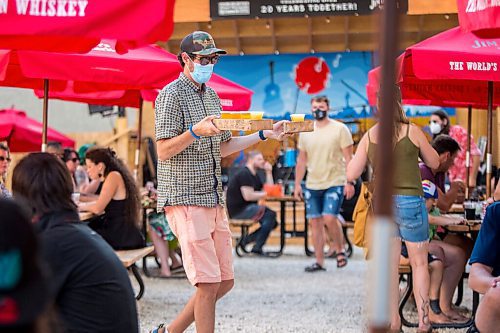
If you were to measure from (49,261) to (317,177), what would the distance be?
26.6ft

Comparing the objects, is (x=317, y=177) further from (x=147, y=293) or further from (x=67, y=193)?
(x=67, y=193)

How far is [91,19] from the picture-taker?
3.98 meters

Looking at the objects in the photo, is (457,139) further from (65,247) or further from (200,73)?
(65,247)

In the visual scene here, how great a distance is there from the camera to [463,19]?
4.96 meters

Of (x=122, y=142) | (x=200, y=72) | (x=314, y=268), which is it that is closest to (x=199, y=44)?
(x=200, y=72)

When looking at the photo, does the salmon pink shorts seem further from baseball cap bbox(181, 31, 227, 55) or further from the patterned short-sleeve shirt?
baseball cap bbox(181, 31, 227, 55)

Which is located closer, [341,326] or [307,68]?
[341,326]

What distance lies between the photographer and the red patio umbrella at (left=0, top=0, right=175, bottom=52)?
391 centimetres

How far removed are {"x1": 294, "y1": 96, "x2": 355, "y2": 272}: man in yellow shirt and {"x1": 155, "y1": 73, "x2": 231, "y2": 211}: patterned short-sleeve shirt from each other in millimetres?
5663

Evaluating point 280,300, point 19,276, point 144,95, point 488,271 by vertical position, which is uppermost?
point 144,95

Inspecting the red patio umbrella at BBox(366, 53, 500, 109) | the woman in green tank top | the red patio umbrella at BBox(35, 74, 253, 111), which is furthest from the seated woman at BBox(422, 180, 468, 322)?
the red patio umbrella at BBox(35, 74, 253, 111)

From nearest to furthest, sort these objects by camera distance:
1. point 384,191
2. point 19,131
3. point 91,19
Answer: point 384,191 < point 91,19 < point 19,131

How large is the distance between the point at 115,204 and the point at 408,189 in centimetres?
318

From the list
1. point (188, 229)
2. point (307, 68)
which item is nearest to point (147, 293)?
point (188, 229)
